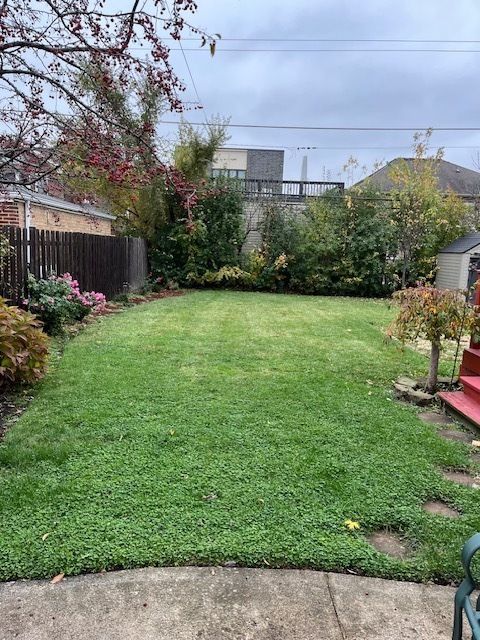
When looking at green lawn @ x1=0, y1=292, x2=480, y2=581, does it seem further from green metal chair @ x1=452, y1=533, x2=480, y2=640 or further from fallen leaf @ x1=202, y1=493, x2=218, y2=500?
green metal chair @ x1=452, y1=533, x2=480, y2=640

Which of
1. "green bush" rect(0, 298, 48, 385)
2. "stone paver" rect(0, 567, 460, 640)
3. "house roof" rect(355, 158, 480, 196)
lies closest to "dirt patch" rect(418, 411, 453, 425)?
"stone paver" rect(0, 567, 460, 640)

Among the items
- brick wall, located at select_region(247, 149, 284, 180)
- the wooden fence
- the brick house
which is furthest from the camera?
brick wall, located at select_region(247, 149, 284, 180)

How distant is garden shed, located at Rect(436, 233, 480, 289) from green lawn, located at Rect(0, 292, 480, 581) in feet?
34.0

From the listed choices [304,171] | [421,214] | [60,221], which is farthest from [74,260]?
[304,171]

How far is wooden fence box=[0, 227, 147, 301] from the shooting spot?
6355 millimetres

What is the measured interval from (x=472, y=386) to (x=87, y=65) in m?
3.94

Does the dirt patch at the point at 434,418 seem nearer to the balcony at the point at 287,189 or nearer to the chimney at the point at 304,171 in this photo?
the balcony at the point at 287,189

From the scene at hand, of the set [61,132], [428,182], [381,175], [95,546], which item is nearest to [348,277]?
[428,182]

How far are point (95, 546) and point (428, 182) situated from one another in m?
15.5

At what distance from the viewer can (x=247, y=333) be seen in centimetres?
743

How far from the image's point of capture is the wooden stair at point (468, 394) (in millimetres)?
3869

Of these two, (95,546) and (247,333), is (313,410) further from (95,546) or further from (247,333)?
(247,333)

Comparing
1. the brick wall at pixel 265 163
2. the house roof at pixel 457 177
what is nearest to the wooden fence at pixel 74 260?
the house roof at pixel 457 177

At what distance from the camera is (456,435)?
145 inches
